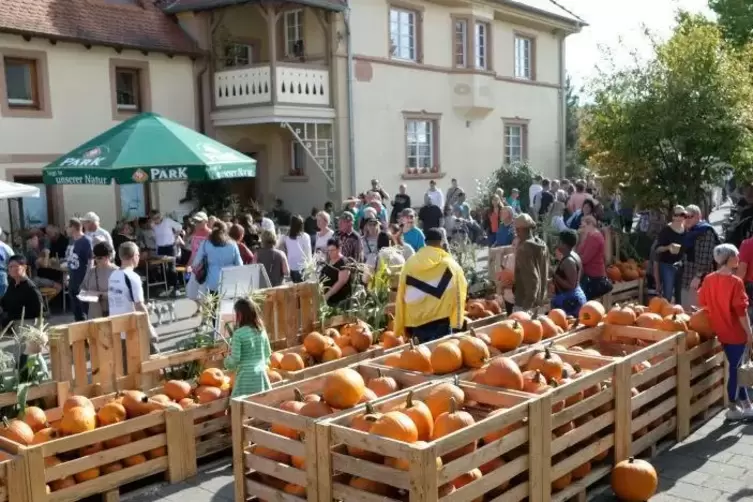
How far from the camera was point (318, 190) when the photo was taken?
840 inches

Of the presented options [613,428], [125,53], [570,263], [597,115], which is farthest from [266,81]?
[613,428]

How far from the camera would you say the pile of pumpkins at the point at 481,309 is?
8875mm

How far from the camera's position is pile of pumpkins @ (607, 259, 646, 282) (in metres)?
11.8

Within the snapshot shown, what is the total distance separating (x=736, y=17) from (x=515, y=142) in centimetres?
1081

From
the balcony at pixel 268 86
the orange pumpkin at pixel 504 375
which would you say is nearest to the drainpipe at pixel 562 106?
the balcony at pixel 268 86

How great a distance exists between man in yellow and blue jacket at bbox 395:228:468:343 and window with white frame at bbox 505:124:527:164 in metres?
20.9

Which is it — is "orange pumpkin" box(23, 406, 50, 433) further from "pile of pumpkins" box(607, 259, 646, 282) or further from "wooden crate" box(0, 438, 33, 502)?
"pile of pumpkins" box(607, 259, 646, 282)

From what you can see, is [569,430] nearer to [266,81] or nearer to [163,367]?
[163,367]

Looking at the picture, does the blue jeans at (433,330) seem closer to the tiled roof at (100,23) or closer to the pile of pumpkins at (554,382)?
the pile of pumpkins at (554,382)

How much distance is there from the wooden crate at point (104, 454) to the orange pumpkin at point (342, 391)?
1.51 meters

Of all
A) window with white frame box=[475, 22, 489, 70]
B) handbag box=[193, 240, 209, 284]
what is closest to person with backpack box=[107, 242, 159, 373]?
handbag box=[193, 240, 209, 284]

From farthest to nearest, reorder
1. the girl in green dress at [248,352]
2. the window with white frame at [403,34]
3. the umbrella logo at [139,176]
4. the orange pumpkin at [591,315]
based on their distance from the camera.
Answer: the window with white frame at [403,34] → the umbrella logo at [139,176] → the orange pumpkin at [591,315] → the girl in green dress at [248,352]

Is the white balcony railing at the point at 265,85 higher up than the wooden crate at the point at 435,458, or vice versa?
the white balcony railing at the point at 265,85

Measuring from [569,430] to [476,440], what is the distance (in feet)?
3.45
